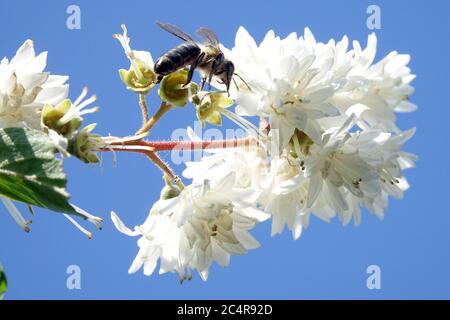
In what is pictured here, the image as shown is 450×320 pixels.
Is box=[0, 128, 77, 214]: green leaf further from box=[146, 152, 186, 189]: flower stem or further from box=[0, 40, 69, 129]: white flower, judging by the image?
box=[146, 152, 186, 189]: flower stem

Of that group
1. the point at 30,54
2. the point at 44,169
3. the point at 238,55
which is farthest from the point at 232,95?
the point at 44,169

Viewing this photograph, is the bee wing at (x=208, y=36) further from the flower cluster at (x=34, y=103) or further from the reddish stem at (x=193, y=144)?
the flower cluster at (x=34, y=103)

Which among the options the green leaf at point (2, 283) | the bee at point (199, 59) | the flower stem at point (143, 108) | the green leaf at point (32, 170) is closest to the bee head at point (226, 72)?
the bee at point (199, 59)

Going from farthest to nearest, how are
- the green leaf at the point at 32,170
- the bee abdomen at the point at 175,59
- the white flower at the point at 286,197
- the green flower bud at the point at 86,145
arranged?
the white flower at the point at 286,197
the bee abdomen at the point at 175,59
the green flower bud at the point at 86,145
the green leaf at the point at 32,170

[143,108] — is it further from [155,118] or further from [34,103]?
[34,103]

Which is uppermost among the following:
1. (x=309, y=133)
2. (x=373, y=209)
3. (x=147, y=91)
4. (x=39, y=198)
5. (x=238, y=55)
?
(x=238, y=55)

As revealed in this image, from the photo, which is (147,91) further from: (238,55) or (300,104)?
(300,104)
